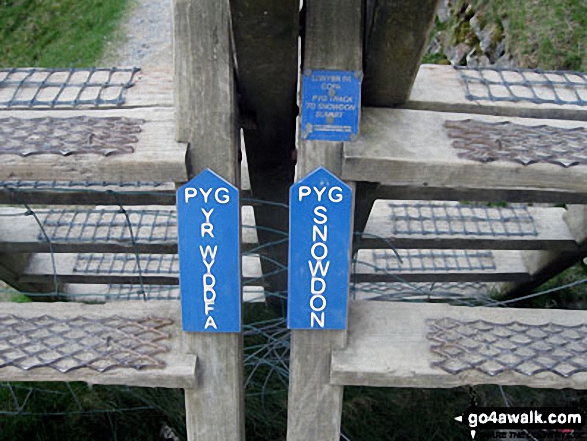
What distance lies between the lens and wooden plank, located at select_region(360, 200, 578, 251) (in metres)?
2.84

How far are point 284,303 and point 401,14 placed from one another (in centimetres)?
171

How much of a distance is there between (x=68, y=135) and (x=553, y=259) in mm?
2329

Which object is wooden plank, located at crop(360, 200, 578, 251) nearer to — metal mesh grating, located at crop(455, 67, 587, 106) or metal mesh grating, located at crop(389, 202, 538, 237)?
metal mesh grating, located at crop(389, 202, 538, 237)

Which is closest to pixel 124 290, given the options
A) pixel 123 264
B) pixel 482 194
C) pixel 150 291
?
pixel 150 291

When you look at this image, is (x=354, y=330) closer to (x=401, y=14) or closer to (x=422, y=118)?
(x=422, y=118)

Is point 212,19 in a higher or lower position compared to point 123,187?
higher

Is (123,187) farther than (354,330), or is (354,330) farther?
(123,187)

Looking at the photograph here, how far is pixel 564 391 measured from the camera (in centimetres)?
298

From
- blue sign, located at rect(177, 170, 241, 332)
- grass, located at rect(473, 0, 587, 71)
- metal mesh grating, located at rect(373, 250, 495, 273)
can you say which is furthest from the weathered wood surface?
grass, located at rect(473, 0, 587, 71)

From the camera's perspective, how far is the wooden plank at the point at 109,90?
1646 millimetres

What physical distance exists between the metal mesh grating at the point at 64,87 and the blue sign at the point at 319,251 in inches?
21.6

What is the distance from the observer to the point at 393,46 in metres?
1.50

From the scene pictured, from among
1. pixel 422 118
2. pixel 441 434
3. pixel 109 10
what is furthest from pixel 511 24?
pixel 109 10

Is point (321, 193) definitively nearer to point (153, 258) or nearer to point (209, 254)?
point (209, 254)
